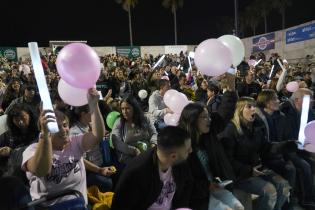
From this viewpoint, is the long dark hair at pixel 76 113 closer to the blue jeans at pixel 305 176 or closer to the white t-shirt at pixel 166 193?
the white t-shirt at pixel 166 193

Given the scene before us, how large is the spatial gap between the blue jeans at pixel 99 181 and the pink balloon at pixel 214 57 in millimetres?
1868

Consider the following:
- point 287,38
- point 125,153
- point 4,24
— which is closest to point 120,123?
point 125,153

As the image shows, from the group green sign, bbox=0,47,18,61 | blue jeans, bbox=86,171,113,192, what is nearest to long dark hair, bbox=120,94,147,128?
blue jeans, bbox=86,171,113,192

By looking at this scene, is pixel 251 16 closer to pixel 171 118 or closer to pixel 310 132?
pixel 171 118

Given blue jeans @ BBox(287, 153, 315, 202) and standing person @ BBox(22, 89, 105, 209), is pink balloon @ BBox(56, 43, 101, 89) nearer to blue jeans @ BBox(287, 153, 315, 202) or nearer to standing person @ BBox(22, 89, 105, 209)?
standing person @ BBox(22, 89, 105, 209)

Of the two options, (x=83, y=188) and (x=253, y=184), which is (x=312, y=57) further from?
(x=83, y=188)

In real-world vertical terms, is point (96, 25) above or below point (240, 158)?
above

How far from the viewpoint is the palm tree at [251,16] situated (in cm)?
3931

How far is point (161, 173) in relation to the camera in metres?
2.76

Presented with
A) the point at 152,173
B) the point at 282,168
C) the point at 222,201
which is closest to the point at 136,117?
the point at 222,201

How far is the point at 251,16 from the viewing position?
39.6 metres

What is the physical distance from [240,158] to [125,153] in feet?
4.23

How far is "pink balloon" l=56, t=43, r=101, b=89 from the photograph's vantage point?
2908 millimetres

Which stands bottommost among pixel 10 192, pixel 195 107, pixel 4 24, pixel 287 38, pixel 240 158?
pixel 240 158
